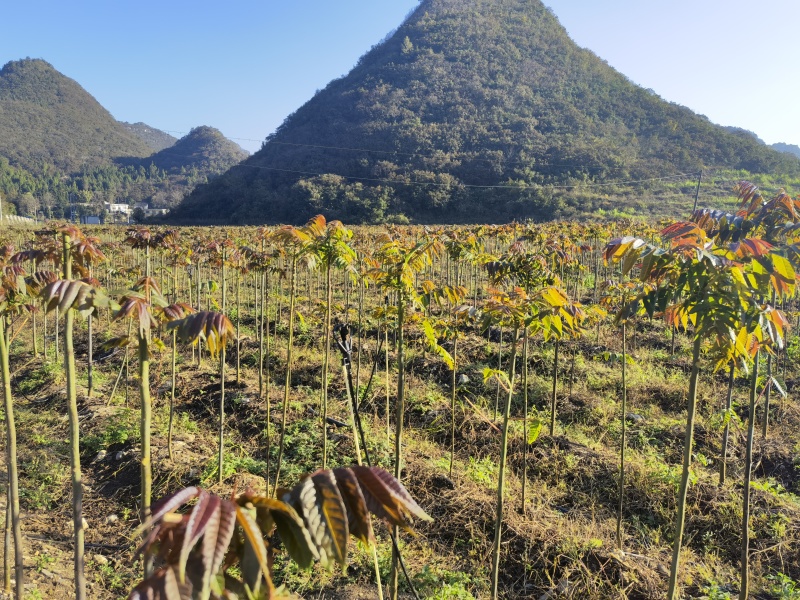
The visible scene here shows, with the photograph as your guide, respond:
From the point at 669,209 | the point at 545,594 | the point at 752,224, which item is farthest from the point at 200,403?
the point at 669,209

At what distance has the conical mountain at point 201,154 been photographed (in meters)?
129

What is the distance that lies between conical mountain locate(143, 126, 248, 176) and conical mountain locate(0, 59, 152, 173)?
852cm

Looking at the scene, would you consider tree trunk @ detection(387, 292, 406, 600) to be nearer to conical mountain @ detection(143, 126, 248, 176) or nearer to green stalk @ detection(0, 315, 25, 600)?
green stalk @ detection(0, 315, 25, 600)

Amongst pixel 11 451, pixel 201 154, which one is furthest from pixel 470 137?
pixel 201 154

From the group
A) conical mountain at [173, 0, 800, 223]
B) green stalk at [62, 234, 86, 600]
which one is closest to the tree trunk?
green stalk at [62, 234, 86, 600]

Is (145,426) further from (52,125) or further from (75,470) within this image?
(52,125)

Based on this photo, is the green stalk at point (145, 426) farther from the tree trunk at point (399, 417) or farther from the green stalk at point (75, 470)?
the tree trunk at point (399, 417)

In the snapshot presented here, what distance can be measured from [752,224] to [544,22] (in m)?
106

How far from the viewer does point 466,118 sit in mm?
68750

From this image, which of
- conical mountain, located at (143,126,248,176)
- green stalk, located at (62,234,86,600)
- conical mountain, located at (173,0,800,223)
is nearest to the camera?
green stalk, located at (62,234,86,600)

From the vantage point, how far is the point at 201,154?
14138cm

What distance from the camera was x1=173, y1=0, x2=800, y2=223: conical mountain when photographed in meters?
51.1

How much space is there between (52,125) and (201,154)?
3622cm

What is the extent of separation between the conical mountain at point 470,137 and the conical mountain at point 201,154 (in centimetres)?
5607
